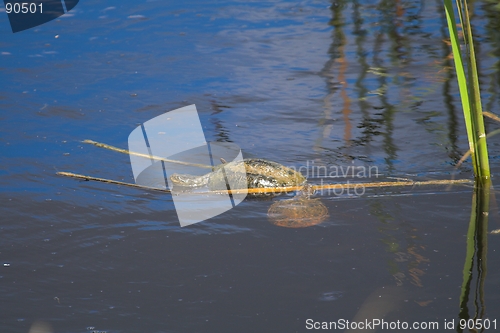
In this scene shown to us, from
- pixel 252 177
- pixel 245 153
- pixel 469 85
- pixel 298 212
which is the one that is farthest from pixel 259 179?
pixel 469 85

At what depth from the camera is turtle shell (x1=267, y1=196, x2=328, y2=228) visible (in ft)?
11.7

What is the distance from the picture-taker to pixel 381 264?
123 inches

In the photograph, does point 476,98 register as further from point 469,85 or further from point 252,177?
point 252,177

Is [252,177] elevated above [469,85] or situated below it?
below

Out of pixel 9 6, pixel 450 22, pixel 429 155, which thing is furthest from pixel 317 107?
pixel 9 6

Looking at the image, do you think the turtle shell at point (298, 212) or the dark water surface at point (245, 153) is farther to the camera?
the turtle shell at point (298, 212)

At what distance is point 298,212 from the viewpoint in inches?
145

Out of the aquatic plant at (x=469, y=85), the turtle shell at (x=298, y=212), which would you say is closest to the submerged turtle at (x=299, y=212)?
the turtle shell at (x=298, y=212)

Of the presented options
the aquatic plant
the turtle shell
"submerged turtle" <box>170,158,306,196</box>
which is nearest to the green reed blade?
the aquatic plant

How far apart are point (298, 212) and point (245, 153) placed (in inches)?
41.4

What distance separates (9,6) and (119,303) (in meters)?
6.29

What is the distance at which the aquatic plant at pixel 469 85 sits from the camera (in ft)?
10.9

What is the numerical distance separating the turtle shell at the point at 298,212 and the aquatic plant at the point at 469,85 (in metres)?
1.02

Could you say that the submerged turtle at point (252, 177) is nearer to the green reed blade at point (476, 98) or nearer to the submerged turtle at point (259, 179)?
the submerged turtle at point (259, 179)
